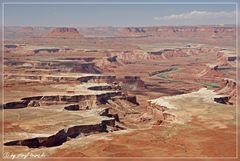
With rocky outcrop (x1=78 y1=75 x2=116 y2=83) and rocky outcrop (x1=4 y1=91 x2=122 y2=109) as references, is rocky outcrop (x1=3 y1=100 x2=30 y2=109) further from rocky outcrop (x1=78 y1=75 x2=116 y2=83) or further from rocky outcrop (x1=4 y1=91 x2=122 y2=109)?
rocky outcrop (x1=78 y1=75 x2=116 y2=83)

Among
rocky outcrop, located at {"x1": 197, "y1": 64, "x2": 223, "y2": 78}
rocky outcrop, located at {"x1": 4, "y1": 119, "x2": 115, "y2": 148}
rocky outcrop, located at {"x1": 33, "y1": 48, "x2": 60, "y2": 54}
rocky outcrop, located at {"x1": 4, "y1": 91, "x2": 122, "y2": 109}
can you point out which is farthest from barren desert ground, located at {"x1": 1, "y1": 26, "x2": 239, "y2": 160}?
rocky outcrop, located at {"x1": 33, "y1": 48, "x2": 60, "y2": 54}

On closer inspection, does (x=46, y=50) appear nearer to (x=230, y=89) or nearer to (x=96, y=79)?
(x=96, y=79)

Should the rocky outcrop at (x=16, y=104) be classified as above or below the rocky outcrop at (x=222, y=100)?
above

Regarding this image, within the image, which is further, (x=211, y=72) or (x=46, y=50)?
(x=46, y=50)

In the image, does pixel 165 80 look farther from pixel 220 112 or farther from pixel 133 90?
pixel 220 112

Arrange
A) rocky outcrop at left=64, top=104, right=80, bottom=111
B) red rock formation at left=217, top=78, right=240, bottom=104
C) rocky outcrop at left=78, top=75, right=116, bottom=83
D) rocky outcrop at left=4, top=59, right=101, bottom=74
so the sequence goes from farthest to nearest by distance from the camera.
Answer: rocky outcrop at left=4, top=59, right=101, bottom=74 → rocky outcrop at left=78, top=75, right=116, bottom=83 → red rock formation at left=217, top=78, right=240, bottom=104 → rocky outcrop at left=64, top=104, right=80, bottom=111

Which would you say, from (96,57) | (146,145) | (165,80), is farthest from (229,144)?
(96,57)

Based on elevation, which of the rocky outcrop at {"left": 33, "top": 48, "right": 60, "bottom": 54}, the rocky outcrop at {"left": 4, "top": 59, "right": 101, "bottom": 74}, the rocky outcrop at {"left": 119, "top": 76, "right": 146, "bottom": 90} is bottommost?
the rocky outcrop at {"left": 119, "top": 76, "right": 146, "bottom": 90}

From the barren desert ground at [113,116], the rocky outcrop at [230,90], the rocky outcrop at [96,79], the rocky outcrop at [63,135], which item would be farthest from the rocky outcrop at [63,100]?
the rocky outcrop at [230,90]

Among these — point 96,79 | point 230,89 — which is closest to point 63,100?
point 96,79

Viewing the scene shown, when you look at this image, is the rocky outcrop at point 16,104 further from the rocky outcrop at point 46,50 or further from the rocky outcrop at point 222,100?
the rocky outcrop at point 46,50

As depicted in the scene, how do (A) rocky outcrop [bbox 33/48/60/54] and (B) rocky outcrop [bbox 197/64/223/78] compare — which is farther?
(A) rocky outcrop [bbox 33/48/60/54]

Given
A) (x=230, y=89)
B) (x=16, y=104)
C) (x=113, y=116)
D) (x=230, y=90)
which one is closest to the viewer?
(x=113, y=116)
